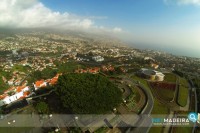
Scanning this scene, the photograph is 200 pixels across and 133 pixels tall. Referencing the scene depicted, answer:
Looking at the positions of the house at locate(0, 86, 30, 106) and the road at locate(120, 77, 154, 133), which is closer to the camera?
the road at locate(120, 77, 154, 133)

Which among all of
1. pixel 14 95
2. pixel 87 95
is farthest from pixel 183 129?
pixel 14 95

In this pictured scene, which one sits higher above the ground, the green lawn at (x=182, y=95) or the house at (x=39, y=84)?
the green lawn at (x=182, y=95)

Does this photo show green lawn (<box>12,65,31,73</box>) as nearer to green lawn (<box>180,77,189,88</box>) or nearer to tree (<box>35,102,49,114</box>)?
tree (<box>35,102,49,114</box>)

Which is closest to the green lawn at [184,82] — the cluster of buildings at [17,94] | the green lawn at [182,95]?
the green lawn at [182,95]

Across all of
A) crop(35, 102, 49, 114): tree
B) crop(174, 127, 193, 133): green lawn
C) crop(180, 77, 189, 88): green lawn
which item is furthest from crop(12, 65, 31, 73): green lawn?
crop(174, 127, 193, 133): green lawn

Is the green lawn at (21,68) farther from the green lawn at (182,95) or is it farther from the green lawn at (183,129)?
the green lawn at (183,129)

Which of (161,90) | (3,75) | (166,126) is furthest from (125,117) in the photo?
(3,75)

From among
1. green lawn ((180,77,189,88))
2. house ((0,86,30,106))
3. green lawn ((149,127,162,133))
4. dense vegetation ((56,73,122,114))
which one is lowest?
house ((0,86,30,106))

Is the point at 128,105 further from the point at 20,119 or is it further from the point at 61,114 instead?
the point at 20,119
